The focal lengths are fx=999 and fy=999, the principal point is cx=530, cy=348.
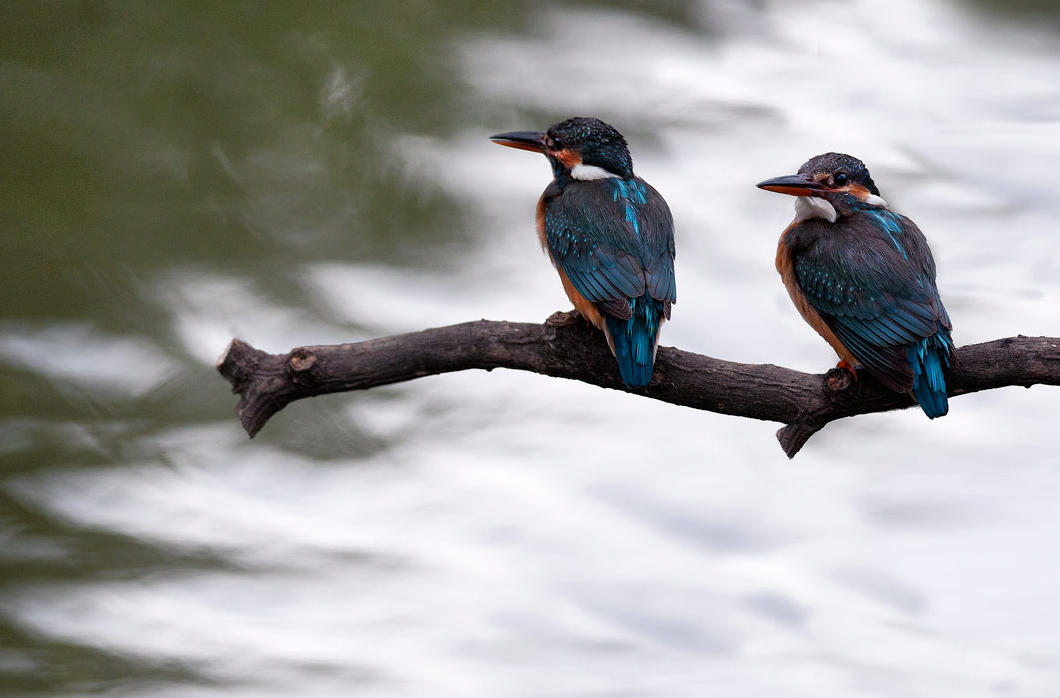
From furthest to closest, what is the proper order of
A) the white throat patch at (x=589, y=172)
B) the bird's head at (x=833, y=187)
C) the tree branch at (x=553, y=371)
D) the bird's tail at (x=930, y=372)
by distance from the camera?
the white throat patch at (x=589, y=172), the bird's head at (x=833, y=187), the tree branch at (x=553, y=371), the bird's tail at (x=930, y=372)

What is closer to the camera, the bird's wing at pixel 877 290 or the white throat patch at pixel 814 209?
the bird's wing at pixel 877 290

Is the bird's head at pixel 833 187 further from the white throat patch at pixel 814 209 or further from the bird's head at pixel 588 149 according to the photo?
the bird's head at pixel 588 149

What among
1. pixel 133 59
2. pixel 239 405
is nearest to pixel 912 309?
pixel 239 405

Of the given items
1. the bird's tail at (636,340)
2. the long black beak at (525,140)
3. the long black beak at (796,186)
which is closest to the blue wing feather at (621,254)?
the bird's tail at (636,340)

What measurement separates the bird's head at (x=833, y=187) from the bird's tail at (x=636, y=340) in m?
0.45

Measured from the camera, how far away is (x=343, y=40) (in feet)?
13.5

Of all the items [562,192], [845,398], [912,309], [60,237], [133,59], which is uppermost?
[133,59]

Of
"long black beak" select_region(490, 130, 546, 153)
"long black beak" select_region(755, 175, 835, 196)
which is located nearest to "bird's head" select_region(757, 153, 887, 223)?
"long black beak" select_region(755, 175, 835, 196)

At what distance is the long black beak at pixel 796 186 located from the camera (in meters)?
2.10

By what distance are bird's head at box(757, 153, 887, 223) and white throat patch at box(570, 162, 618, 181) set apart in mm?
387

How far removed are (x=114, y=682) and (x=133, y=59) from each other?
2445 mm

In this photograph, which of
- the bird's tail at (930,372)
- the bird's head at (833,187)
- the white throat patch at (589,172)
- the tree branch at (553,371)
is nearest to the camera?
the bird's tail at (930,372)

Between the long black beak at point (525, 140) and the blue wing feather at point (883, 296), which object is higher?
the long black beak at point (525, 140)

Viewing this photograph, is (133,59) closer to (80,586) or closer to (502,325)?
(80,586)
